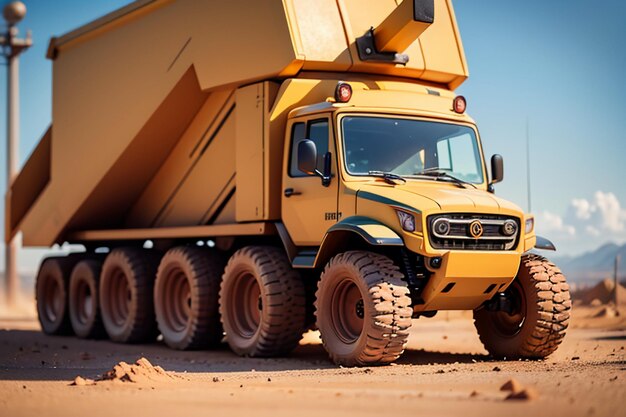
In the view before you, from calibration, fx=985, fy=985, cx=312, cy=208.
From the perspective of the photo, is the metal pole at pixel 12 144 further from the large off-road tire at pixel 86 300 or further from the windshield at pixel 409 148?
the windshield at pixel 409 148

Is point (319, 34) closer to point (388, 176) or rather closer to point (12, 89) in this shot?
point (388, 176)

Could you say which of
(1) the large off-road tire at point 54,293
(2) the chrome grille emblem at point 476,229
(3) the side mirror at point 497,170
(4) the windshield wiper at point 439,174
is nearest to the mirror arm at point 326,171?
(4) the windshield wiper at point 439,174

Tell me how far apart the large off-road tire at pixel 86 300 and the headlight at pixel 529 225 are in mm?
8762

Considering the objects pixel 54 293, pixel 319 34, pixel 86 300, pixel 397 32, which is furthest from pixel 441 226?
pixel 54 293

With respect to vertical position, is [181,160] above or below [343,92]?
below

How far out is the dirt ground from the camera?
7422 mm

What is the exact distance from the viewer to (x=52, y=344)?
55.2ft

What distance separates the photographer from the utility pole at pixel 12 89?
125 ft

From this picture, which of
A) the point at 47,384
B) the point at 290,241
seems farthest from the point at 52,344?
the point at 47,384

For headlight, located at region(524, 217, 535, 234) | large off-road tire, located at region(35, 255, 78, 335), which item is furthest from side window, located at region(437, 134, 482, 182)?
large off-road tire, located at region(35, 255, 78, 335)

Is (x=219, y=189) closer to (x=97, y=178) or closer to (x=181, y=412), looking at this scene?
(x=97, y=178)

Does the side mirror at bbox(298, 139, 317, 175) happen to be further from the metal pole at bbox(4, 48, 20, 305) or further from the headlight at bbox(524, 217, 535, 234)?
the metal pole at bbox(4, 48, 20, 305)

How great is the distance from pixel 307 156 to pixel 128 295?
260 inches

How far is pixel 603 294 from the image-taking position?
88.4 feet
